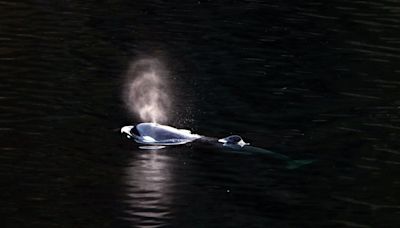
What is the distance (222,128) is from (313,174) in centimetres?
689

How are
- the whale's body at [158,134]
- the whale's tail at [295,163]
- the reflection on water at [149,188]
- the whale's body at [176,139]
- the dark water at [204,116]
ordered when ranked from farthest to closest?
the whale's body at [158,134], the whale's body at [176,139], the whale's tail at [295,163], the dark water at [204,116], the reflection on water at [149,188]

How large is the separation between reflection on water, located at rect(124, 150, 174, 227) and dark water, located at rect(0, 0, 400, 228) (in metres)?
0.08

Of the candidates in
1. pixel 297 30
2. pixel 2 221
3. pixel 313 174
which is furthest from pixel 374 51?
pixel 2 221

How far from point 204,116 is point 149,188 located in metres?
10.7

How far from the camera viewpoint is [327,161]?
41.1m

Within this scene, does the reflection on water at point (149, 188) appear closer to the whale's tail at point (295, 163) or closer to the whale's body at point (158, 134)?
the whale's body at point (158, 134)

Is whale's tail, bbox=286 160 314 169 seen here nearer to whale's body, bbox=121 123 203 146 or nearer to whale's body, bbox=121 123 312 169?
whale's body, bbox=121 123 312 169

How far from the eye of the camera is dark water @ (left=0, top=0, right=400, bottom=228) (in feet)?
117

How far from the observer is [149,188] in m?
37.3

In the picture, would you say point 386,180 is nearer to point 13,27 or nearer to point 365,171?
point 365,171

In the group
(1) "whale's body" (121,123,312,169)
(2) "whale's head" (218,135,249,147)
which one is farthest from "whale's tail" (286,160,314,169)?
(2) "whale's head" (218,135,249,147)

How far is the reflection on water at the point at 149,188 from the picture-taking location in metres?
34.4

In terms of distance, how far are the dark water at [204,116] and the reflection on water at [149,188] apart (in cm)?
8

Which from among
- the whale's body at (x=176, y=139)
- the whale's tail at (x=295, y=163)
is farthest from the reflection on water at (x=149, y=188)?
the whale's tail at (x=295, y=163)
